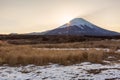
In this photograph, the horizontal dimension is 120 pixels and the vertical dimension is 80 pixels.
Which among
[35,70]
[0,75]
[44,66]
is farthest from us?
[44,66]

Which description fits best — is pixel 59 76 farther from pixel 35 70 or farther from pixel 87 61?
pixel 87 61

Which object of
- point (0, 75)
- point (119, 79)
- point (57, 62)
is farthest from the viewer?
point (57, 62)

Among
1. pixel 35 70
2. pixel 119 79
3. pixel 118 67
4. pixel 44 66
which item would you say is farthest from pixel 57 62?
pixel 119 79

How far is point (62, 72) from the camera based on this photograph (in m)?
20.5

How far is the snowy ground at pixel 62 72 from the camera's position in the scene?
62.4 ft

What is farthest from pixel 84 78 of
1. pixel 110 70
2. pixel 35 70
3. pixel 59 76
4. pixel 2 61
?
pixel 2 61

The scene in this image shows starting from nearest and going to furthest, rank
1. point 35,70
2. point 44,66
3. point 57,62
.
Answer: point 35,70, point 44,66, point 57,62

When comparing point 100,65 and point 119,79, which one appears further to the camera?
point 100,65

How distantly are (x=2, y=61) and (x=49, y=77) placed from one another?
8021mm

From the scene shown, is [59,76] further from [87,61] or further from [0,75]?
[87,61]

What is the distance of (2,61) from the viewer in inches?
1019

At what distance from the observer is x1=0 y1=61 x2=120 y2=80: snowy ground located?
19.0 meters

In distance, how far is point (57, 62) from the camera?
25.1m

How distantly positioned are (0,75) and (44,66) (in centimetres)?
419
